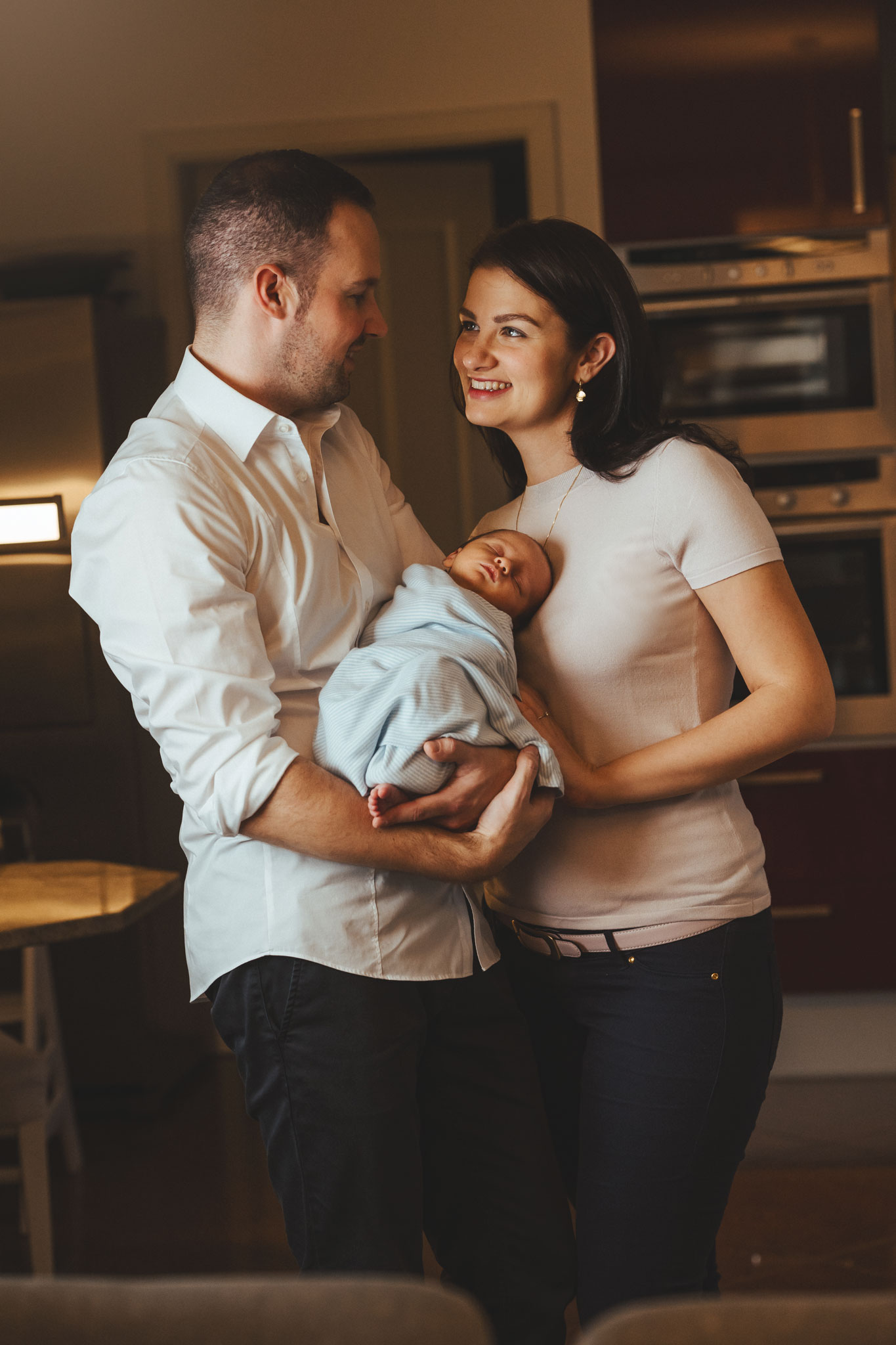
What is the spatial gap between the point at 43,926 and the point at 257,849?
2.93ft

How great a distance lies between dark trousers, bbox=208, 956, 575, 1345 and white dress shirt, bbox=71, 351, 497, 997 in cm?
4

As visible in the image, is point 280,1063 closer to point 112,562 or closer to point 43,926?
point 112,562

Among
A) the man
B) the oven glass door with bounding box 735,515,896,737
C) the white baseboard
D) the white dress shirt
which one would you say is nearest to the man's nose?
the man

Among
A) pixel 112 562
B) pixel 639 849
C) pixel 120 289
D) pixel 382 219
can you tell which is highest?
pixel 382 219

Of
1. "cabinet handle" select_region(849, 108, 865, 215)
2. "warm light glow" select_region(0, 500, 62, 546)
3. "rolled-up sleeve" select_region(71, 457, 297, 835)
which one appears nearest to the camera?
"rolled-up sleeve" select_region(71, 457, 297, 835)

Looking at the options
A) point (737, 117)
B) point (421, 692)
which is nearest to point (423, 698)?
point (421, 692)

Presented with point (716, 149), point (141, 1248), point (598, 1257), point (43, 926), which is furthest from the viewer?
point (716, 149)

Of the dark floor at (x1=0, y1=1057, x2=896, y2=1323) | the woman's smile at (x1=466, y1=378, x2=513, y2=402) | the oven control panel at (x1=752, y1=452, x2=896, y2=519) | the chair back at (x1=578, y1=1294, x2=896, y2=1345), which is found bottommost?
the dark floor at (x1=0, y1=1057, x2=896, y2=1323)

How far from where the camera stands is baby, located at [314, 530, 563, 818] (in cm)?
114

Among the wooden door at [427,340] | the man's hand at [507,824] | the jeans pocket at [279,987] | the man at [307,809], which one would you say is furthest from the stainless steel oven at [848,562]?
the jeans pocket at [279,987]

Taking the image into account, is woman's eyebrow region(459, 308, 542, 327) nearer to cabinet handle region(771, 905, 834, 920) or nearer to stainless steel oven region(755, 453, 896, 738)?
stainless steel oven region(755, 453, 896, 738)

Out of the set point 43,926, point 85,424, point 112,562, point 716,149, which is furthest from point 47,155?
point 112,562

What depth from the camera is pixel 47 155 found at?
130 inches

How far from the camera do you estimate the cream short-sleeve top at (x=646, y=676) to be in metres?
1.28
